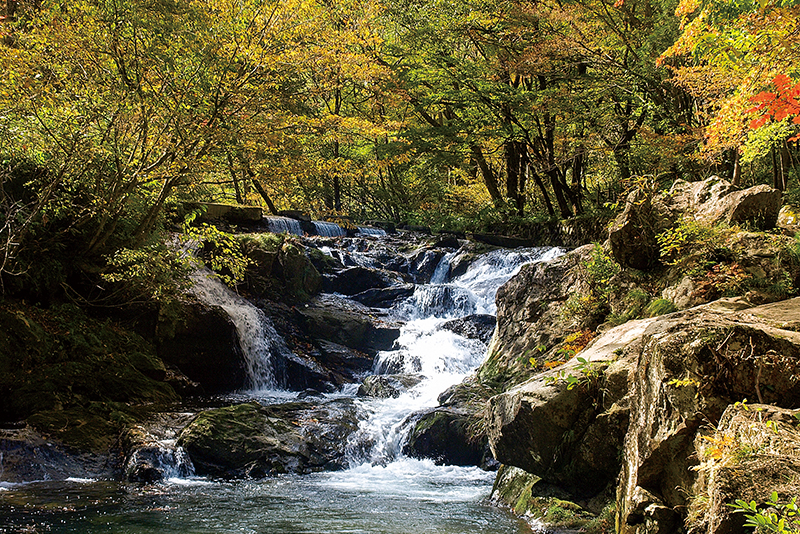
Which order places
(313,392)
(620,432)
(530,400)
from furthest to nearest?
(313,392), (530,400), (620,432)

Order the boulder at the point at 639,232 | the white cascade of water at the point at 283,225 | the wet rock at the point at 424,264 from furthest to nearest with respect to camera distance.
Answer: the white cascade of water at the point at 283,225
the wet rock at the point at 424,264
the boulder at the point at 639,232

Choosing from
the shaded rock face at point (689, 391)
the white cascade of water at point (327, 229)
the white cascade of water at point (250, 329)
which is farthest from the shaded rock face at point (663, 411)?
the white cascade of water at point (327, 229)

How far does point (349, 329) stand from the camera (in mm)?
14273

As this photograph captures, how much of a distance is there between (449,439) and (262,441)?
111 inches

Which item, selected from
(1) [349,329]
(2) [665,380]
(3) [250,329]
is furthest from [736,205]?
(3) [250,329]

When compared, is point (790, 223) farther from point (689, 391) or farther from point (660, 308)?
point (689, 391)

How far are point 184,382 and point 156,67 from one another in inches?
238

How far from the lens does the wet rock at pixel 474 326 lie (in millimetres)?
13188

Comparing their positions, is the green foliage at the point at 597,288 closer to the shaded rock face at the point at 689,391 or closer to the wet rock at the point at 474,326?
the shaded rock face at the point at 689,391

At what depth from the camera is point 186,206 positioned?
→ 1541cm

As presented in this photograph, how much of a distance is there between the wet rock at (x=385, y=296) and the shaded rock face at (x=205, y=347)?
4905 mm

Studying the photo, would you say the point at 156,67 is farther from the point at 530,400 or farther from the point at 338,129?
the point at 530,400

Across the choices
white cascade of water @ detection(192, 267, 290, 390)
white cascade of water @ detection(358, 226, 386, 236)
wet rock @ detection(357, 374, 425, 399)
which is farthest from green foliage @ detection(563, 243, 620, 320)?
white cascade of water @ detection(358, 226, 386, 236)

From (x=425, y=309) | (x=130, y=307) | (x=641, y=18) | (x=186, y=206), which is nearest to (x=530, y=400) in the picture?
(x=130, y=307)
